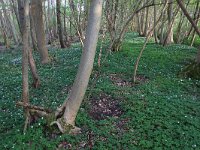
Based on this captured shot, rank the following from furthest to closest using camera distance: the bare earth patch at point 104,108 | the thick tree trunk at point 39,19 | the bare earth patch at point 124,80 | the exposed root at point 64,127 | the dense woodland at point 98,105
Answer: the thick tree trunk at point 39,19 < the bare earth patch at point 124,80 < the bare earth patch at point 104,108 < the exposed root at point 64,127 < the dense woodland at point 98,105

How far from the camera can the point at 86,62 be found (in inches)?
261

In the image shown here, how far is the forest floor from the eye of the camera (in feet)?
22.0

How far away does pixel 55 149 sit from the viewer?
6.48 meters

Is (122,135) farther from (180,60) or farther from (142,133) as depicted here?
(180,60)

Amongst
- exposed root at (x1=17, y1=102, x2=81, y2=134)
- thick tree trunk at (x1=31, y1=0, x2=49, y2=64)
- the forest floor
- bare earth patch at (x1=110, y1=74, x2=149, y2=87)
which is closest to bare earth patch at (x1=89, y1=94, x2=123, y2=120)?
the forest floor

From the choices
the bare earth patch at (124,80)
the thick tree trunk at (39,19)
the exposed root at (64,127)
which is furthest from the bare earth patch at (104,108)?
the thick tree trunk at (39,19)

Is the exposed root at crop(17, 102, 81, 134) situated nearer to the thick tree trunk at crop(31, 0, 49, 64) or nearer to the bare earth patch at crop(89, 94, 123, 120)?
the bare earth patch at crop(89, 94, 123, 120)

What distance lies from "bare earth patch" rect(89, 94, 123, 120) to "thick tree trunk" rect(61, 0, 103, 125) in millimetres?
1056

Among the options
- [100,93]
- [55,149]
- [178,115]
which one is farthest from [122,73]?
[55,149]

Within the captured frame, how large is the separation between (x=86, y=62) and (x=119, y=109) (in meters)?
2.32

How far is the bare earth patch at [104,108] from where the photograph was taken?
8039 millimetres

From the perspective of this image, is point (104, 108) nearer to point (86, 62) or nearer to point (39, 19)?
point (86, 62)

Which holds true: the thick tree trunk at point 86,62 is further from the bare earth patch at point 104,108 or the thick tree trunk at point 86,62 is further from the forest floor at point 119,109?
the bare earth patch at point 104,108

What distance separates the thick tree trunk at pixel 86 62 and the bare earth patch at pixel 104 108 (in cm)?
106
